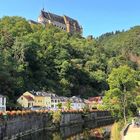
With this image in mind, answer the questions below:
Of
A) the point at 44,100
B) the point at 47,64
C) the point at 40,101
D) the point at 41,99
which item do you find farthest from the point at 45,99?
the point at 47,64

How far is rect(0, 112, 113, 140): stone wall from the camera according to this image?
151ft

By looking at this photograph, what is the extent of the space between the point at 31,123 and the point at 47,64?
3366 inches

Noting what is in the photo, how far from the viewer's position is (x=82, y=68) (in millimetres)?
153875

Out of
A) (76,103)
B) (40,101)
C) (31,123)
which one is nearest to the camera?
(31,123)

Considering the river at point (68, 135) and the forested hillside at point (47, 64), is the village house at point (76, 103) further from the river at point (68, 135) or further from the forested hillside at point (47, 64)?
the river at point (68, 135)

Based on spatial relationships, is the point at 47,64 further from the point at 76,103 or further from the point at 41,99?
the point at 41,99

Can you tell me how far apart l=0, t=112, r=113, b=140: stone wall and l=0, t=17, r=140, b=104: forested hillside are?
74.2 feet

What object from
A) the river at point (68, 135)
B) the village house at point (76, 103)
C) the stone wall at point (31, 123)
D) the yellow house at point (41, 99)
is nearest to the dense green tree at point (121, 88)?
the stone wall at point (31, 123)

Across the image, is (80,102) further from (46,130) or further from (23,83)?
(46,130)

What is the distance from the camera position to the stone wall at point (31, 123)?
46125 millimetres

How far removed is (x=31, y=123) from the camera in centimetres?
5934

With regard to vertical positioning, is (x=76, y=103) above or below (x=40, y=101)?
below

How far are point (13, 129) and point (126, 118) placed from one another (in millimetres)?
32936

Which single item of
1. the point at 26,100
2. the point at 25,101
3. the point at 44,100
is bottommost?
the point at 25,101
